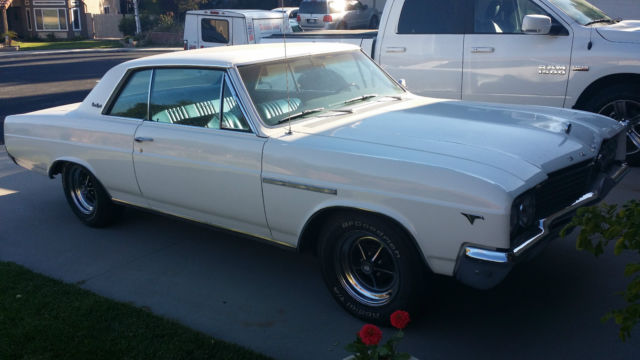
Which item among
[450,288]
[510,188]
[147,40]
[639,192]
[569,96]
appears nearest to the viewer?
[510,188]

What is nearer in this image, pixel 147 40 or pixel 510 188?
pixel 510 188

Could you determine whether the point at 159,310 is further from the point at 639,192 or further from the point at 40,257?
the point at 639,192

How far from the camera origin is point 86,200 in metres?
6.00

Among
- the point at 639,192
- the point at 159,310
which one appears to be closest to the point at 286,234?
the point at 159,310

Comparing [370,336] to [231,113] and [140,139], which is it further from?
[140,139]

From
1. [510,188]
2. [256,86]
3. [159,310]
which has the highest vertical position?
[256,86]

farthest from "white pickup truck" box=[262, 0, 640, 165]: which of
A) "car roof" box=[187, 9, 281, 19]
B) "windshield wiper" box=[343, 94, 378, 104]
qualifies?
"car roof" box=[187, 9, 281, 19]

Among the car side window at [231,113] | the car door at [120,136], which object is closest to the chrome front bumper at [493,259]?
the car side window at [231,113]

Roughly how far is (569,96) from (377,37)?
2.35 meters

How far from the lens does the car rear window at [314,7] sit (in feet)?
83.9

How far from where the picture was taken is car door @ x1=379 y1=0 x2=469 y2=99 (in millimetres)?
7359

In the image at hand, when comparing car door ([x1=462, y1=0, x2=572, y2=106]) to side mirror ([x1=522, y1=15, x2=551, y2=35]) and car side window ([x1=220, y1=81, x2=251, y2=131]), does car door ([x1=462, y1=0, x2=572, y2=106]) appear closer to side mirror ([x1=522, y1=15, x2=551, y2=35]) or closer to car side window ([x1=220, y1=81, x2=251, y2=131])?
side mirror ([x1=522, y1=15, x2=551, y2=35])

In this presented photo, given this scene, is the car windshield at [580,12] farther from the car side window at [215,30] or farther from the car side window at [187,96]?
the car side window at [215,30]

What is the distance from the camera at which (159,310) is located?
432 centimetres
